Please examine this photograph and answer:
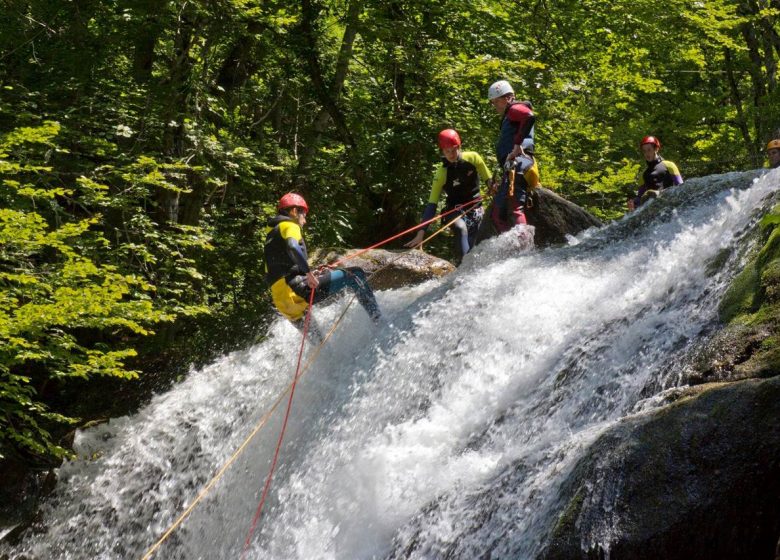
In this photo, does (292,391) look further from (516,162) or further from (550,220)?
(550,220)

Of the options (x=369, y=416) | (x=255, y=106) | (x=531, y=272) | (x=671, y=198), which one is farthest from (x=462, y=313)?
(x=255, y=106)

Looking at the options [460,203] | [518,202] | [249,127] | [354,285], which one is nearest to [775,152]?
[518,202]

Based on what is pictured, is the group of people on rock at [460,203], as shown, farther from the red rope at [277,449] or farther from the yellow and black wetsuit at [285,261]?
the red rope at [277,449]

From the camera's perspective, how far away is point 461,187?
9789 millimetres

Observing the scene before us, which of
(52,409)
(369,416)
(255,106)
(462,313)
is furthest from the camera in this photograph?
(255,106)

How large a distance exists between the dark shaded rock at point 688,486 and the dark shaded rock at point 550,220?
692 centimetres

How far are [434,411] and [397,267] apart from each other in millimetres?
4836

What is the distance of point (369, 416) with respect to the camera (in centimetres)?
730

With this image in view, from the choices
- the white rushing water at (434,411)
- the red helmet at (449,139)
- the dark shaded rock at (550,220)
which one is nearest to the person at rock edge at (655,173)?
the dark shaded rock at (550,220)

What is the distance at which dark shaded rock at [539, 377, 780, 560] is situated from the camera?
3393 mm

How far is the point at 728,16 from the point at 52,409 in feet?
44.1

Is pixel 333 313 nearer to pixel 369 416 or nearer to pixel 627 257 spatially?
pixel 369 416

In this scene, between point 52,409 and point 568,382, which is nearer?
point 568,382

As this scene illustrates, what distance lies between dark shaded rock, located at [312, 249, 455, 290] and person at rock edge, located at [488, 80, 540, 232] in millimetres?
2188
